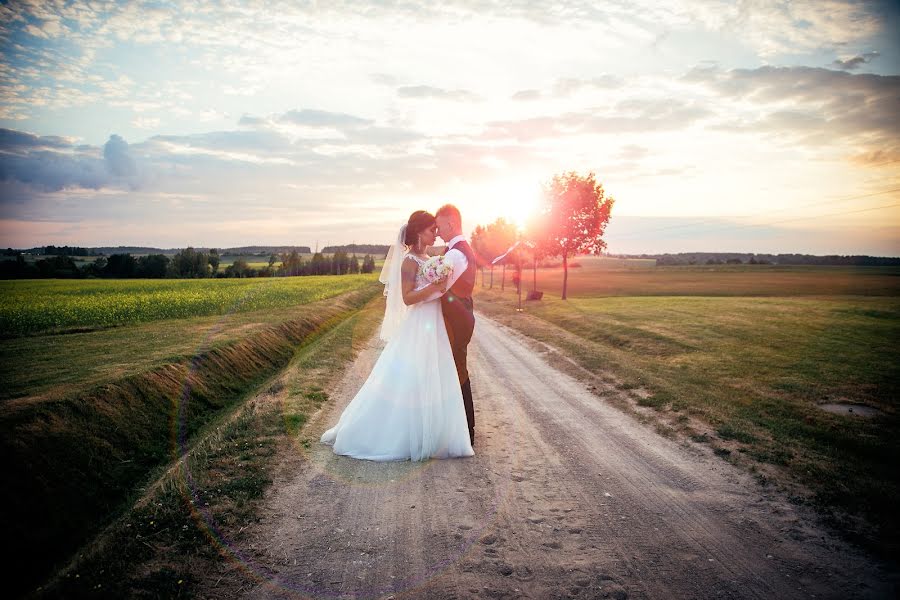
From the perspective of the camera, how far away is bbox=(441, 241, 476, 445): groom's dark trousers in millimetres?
6996

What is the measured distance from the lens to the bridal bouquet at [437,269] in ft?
21.9

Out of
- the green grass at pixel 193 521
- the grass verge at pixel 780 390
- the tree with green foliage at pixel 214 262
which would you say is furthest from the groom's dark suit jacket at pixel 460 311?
the tree with green foliage at pixel 214 262

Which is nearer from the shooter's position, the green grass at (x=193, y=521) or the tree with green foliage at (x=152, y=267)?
the green grass at (x=193, y=521)

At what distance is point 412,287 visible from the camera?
688 cm

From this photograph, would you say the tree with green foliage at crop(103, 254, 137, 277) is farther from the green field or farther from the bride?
the bride

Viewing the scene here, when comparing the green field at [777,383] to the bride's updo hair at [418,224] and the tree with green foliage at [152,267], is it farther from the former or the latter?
the tree with green foliage at [152,267]

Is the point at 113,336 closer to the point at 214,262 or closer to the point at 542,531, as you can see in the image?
the point at 542,531

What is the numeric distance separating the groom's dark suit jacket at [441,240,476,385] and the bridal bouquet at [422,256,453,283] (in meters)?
0.31

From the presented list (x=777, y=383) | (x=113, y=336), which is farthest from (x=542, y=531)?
(x=113, y=336)

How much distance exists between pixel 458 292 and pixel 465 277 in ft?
0.89

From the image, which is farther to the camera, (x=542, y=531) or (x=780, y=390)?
(x=780, y=390)

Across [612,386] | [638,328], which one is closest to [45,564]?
[612,386]

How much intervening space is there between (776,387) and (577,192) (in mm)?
31295

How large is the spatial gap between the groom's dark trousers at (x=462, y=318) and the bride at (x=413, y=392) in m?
0.18
